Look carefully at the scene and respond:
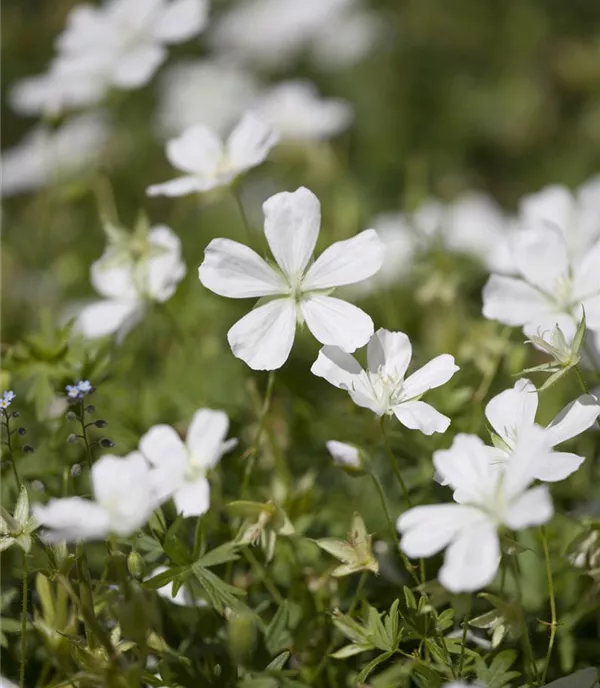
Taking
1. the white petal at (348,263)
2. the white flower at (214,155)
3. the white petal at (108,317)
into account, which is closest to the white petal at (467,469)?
the white petal at (348,263)

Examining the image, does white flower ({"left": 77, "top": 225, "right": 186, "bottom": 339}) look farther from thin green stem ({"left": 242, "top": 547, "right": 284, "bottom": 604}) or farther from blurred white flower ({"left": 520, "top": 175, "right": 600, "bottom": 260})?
blurred white flower ({"left": 520, "top": 175, "right": 600, "bottom": 260})

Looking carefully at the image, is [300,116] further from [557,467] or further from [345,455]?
[557,467]

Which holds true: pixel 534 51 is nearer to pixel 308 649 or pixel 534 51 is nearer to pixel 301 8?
pixel 301 8

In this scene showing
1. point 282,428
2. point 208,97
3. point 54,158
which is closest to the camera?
point 282,428

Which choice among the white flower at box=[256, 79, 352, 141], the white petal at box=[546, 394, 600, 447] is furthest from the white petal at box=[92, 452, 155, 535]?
the white flower at box=[256, 79, 352, 141]

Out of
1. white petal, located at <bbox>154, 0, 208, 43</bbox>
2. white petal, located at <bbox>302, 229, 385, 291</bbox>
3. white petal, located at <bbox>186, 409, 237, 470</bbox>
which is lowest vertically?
white petal, located at <bbox>186, 409, 237, 470</bbox>

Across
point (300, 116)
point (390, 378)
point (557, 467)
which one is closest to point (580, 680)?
point (557, 467)
